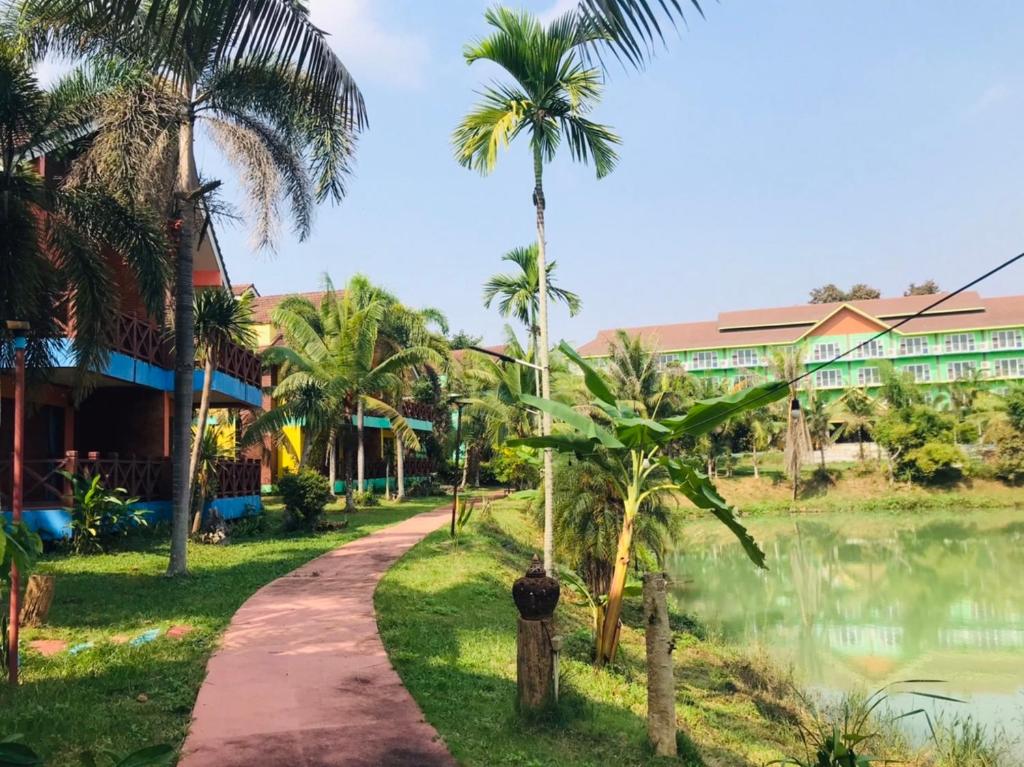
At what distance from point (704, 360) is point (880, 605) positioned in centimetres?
4215

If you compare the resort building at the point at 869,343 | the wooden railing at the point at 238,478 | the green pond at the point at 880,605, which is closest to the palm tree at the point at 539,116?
the green pond at the point at 880,605

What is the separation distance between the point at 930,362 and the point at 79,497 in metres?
54.5

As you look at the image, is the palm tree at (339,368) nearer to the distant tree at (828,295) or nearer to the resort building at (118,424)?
the resort building at (118,424)

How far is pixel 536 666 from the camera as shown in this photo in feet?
18.7

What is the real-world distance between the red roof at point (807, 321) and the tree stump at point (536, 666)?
156 ft

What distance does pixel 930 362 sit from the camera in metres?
53.7

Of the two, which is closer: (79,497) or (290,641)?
(290,641)

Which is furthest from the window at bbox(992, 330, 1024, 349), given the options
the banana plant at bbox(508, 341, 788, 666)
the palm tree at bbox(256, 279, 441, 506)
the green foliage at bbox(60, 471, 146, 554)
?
the green foliage at bbox(60, 471, 146, 554)

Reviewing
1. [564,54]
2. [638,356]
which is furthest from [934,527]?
[564,54]

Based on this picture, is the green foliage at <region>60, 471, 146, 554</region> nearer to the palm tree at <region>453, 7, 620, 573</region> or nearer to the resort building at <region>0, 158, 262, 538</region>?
the resort building at <region>0, 158, 262, 538</region>

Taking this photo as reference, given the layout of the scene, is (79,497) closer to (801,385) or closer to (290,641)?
(290,641)

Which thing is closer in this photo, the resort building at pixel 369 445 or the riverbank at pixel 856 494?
the resort building at pixel 369 445

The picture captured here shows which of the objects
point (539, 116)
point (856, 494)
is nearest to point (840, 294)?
point (856, 494)

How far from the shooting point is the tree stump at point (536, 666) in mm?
5719
